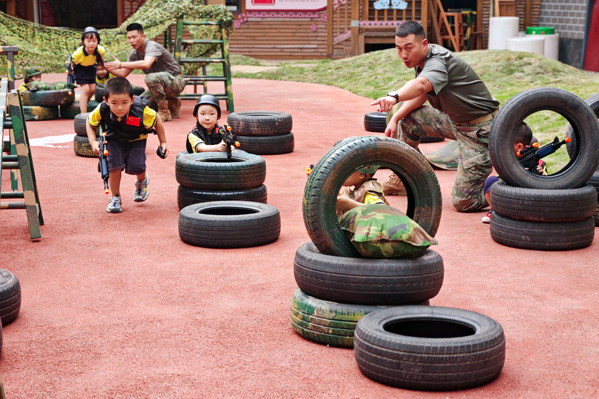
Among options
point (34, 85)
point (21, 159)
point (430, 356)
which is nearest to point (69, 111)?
point (34, 85)

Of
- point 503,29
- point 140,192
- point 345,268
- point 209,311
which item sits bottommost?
point 209,311

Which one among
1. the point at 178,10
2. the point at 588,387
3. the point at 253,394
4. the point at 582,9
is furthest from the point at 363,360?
the point at 582,9

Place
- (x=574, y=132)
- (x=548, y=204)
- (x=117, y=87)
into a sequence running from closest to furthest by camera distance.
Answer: (x=548, y=204) → (x=574, y=132) → (x=117, y=87)

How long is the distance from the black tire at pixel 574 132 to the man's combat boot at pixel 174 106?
814 cm

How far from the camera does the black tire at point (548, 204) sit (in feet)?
18.4

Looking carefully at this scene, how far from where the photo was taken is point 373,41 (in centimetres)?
2361

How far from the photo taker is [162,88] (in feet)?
41.1

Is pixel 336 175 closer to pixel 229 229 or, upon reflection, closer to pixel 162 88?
pixel 229 229

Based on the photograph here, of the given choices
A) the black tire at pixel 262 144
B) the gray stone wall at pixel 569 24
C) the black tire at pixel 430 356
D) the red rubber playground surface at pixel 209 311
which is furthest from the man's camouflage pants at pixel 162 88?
the gray stone wall at pixel 569 24

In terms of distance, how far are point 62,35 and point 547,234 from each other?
34.7 feet

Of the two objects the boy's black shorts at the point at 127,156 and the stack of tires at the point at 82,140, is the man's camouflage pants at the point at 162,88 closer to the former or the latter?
the stack of tires at the point at 82,140

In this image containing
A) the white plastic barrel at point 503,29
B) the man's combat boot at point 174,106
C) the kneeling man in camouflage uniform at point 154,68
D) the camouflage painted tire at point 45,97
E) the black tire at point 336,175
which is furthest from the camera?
the white plastic barrel at point 503,29

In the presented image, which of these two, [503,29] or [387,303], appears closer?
[387,303]

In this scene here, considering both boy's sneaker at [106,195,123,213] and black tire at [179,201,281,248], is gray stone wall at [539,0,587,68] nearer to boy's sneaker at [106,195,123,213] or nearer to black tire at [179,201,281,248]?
boy's sneaker at [106,195,123,213]
